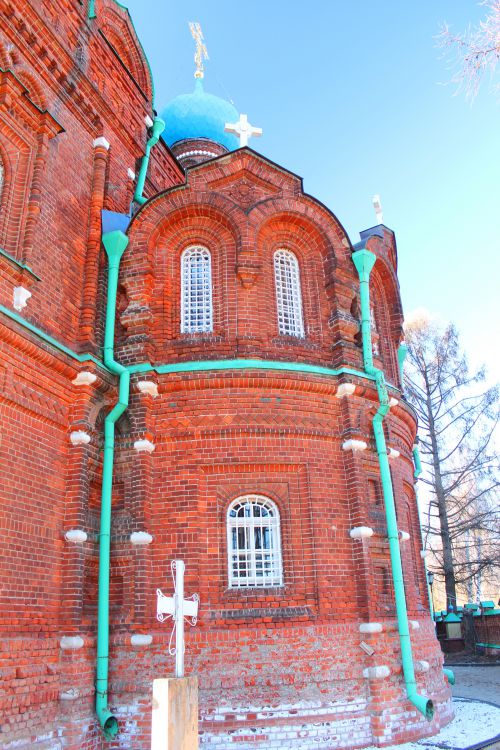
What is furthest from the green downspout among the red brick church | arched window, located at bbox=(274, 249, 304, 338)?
arched window, located at bbox=(274, 249, 304, 338)

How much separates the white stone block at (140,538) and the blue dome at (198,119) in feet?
41.8

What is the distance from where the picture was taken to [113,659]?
761 centimetres

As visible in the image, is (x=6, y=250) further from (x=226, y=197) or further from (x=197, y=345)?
(x=226, y=197)

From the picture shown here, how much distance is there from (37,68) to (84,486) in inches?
219

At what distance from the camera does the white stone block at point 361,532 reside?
27.5ft

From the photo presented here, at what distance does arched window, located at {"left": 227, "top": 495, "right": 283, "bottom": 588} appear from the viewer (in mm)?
8141

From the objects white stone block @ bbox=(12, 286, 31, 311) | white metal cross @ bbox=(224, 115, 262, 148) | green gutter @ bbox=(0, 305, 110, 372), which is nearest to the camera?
green gutter @ bbox=(0, 305, 110, 372)

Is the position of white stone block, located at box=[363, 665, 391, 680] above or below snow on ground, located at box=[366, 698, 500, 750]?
above

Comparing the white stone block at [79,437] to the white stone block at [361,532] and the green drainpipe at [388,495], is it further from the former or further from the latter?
the green drainpipe at [388,495]

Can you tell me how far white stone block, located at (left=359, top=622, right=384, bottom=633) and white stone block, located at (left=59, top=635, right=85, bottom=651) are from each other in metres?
3.37

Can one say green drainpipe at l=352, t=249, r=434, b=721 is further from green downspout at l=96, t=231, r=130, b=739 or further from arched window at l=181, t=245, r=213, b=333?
green downspout at l=96, t=231, r=130, b=739

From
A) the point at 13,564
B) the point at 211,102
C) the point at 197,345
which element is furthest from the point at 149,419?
the point at 211,102

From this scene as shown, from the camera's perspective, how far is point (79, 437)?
26.1 ft

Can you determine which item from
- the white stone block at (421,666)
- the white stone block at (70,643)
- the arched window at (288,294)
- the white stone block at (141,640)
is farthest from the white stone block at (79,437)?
the white stone block at (421,666)
